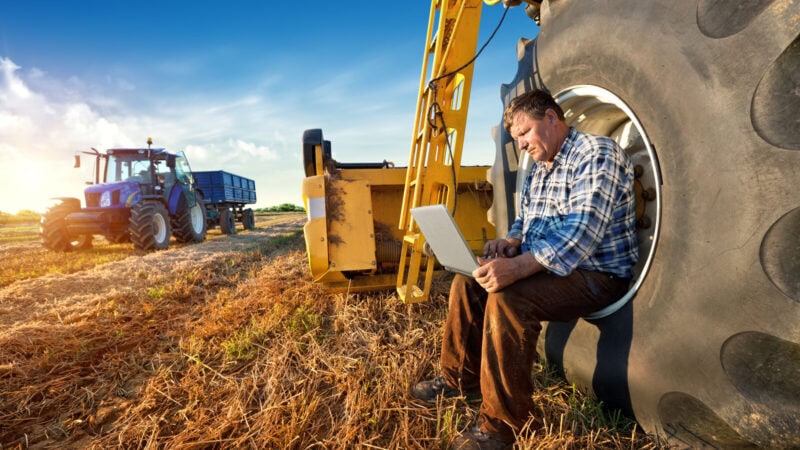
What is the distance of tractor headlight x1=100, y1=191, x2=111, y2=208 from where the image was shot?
7.74 metres

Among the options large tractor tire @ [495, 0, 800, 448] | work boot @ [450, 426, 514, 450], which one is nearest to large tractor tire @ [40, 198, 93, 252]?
work boot @ [450, 426, 514, 450]

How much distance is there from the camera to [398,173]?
347 centimetres

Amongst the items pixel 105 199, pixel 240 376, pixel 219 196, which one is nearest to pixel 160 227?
pixel 105 199

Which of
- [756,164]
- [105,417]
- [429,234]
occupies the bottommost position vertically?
[105,417]

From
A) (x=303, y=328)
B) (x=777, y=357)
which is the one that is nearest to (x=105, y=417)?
(x=303, y=328)

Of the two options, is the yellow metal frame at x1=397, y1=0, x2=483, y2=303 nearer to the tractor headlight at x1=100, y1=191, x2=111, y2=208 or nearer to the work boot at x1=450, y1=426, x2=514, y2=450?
the work boot at x1=450, y1=426, x2=514, y2=450

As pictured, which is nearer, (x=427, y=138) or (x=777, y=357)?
A: (x=777, y=357)

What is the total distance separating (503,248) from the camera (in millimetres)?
1906

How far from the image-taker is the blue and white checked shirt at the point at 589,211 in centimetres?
142

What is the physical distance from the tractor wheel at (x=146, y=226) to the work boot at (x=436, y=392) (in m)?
7.52

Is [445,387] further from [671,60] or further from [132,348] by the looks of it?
[132,348]

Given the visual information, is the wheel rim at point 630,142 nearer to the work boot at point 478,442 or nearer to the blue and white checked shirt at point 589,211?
the blue and white checked shirt at point 589,211

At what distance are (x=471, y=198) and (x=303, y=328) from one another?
1.94 m

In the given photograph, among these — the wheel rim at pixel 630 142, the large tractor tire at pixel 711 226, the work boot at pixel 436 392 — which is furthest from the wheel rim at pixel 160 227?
the large tractor tire at pixel 711 226
